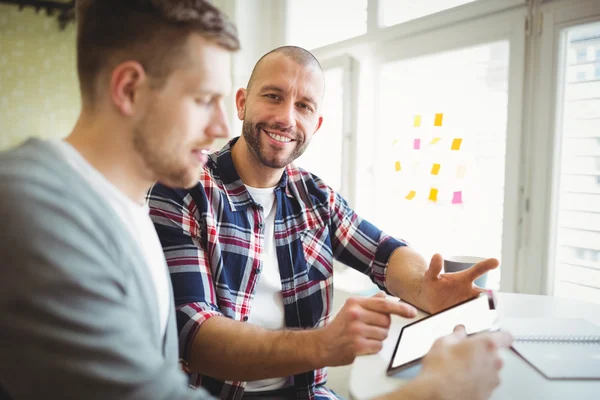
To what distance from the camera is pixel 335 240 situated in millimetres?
1296

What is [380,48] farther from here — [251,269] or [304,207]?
[251,269]

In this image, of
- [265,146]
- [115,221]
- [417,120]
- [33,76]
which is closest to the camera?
[115,221]

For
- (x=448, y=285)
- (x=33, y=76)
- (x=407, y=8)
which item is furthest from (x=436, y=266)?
(x=33, y=76)

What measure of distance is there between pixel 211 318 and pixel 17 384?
18.2 inches

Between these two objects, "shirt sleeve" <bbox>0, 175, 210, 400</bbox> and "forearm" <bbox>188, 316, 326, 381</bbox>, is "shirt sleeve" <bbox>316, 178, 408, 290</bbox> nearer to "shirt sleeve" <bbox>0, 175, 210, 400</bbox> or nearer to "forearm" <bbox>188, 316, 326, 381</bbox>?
"forearm" <bbox>188, 316, 326, 381</bbox>

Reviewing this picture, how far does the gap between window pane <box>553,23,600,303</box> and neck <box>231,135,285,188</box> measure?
2.88ft

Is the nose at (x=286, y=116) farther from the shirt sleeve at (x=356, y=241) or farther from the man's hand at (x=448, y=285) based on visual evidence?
the man's hand at (x=448, y=285)

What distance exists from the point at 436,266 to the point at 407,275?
128 mm

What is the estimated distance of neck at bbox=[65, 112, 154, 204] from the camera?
1.85 ft

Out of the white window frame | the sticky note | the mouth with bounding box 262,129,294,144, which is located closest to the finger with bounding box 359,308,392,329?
the mouth with bounding box 262,129,294,144

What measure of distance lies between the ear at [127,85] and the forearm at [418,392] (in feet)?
1.63

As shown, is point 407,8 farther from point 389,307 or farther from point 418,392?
point 418,392

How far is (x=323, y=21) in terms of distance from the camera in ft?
7.80

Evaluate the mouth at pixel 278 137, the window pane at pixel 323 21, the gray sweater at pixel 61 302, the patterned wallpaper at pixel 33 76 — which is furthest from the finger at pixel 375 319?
the patterned wallpaper at pixel 33 76
